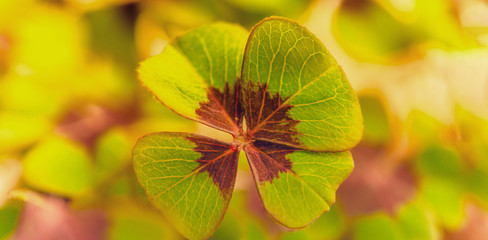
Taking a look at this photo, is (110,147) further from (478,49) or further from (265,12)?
(478,49)

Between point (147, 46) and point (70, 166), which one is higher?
point (147, 46)

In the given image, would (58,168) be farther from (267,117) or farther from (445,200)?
(445,200)

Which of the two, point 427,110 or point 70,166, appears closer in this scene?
point 70,166

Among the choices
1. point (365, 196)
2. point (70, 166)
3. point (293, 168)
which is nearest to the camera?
point (293, 168)

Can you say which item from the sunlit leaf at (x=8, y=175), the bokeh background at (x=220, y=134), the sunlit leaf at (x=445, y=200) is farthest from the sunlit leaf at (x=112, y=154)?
the sunlit leaf at (x=445, y=200)

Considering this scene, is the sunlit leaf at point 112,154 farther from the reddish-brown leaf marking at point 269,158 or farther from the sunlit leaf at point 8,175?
the reddish-brown leaf marking at point 269,158

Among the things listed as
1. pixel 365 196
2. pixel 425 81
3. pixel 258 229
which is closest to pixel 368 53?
pixel 425 81
